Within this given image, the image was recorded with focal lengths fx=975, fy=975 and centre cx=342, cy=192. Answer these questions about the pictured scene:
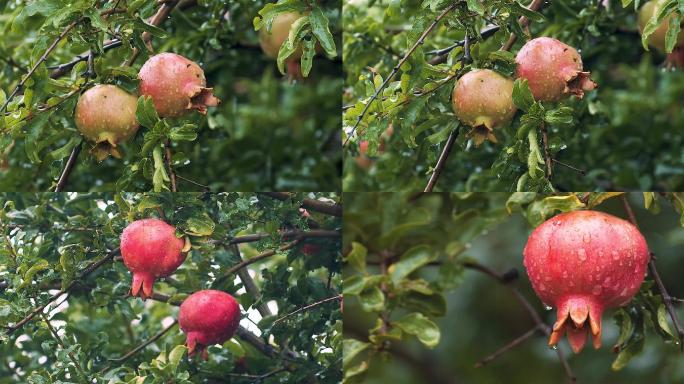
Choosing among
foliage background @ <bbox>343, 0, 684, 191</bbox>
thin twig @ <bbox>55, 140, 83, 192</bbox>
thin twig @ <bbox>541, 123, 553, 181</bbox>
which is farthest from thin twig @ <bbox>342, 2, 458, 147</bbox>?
thin twig @ <bbox>55, 140, 83, 192</bbox>

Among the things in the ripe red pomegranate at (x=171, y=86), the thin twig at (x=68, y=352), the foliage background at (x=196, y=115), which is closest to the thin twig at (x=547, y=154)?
the foliage background at (x=196, y=115)

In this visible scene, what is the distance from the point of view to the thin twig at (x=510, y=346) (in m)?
1.57

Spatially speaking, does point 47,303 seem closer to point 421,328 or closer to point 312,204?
point 312,204

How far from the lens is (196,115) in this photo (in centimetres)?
188

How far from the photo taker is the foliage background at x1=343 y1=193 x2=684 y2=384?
1.49 m

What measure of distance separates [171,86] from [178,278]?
1.10 feet

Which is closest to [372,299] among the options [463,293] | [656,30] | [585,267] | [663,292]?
[463,293]

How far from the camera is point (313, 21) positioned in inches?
59.9

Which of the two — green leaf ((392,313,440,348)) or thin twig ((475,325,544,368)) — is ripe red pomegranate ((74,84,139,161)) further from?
thin twig ((475,325,544,368))

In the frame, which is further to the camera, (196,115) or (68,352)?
(196,115)

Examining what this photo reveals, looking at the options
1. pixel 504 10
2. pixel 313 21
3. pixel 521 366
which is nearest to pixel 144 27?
pixel 313 21

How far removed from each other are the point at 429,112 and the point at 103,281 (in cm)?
64

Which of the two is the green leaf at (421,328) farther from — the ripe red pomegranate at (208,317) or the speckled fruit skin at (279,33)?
the speckled fruit skin at (279,33)

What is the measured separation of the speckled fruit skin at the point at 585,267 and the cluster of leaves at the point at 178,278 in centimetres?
43
